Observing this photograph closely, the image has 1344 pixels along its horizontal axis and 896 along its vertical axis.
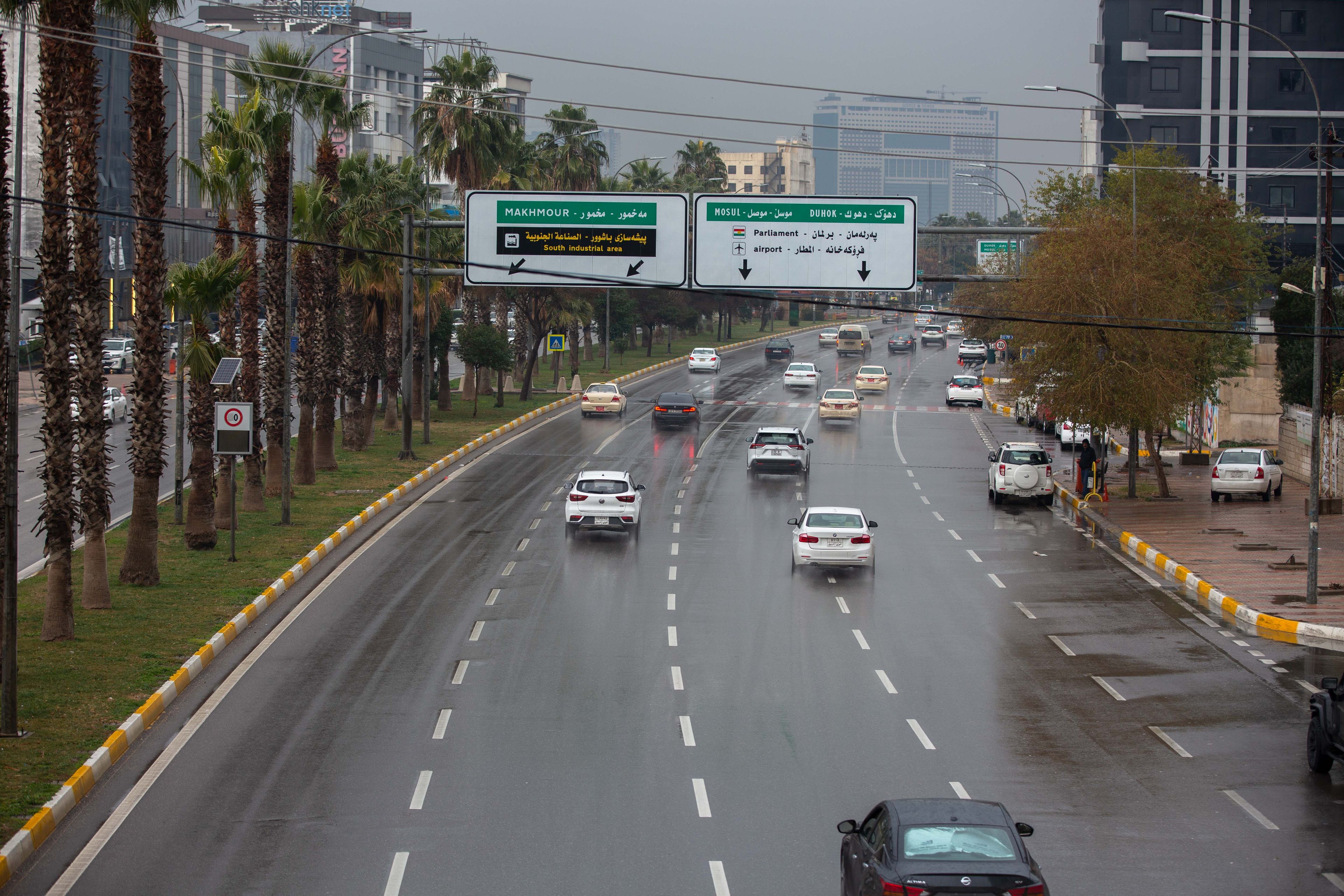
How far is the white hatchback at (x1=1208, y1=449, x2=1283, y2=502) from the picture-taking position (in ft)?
137

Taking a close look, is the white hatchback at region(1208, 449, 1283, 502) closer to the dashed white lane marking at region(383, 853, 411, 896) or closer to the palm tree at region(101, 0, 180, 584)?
the palm tree at region(101, 0, 180, 584)

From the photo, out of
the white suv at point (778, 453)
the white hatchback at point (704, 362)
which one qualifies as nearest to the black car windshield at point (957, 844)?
the white suv at point (778, 453)

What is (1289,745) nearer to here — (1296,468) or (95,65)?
(95,65)

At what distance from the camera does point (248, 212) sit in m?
33.2

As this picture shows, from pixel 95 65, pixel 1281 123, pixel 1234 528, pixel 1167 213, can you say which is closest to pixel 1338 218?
pixel 1281 123

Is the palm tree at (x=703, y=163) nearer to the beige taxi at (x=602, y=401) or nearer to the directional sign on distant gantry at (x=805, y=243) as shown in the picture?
the beige taxi at (x=602, y=401)

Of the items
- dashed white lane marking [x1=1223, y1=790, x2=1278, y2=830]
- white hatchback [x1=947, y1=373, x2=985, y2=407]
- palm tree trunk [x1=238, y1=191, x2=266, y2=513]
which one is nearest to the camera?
dashed white lane marking [x1=1223, y1=790, x2=1278, y2=830]

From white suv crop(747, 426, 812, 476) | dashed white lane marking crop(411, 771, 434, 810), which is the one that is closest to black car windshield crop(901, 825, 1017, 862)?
dashed white lane marking crop(411, 771, 434, 810)

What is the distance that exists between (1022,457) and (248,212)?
21435mm

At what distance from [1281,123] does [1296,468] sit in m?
53.9

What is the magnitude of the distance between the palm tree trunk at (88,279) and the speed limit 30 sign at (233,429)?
4965 millimetres

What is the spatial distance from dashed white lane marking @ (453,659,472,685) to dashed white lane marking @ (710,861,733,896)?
784 cm

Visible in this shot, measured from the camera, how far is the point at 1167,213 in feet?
166

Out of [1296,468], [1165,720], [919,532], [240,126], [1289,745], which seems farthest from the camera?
[1296,468]
